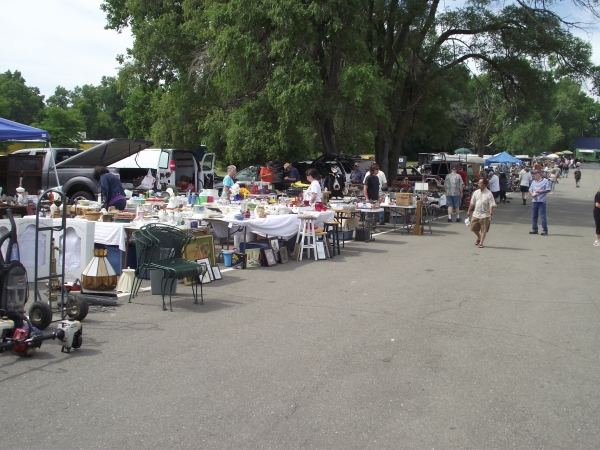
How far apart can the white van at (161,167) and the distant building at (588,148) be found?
111m

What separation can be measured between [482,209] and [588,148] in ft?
→ 405

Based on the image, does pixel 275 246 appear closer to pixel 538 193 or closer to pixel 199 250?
pixel 199 250

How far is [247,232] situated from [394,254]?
3419mm

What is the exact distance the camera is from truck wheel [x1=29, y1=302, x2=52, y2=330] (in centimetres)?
622

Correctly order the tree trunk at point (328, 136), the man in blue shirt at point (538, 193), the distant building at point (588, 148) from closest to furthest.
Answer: the man in blue shirt at point (538, 193), the tree trunk at point (328, 136), the distant building at point (588, 148)

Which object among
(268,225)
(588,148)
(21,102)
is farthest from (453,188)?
(588,148)

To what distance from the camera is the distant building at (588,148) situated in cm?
11607

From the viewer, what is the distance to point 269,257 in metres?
11.6

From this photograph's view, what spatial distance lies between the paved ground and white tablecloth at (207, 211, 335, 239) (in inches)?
65.9

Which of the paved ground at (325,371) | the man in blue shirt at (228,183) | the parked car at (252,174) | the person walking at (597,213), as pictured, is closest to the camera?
the paved ground at (325,371)

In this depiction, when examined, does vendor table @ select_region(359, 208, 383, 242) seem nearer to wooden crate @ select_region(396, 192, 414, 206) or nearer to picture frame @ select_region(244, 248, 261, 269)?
wooden crate @ select_region(396, 192, 414, 206)

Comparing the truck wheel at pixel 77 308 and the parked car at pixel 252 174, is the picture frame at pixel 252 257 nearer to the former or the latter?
the truck wheel at pixel 77 308

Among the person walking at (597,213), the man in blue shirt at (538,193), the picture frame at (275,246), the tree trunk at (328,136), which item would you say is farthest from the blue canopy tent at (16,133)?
the tree trunk at (328,136)

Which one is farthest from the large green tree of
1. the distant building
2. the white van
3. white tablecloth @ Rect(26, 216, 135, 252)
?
the distant building
